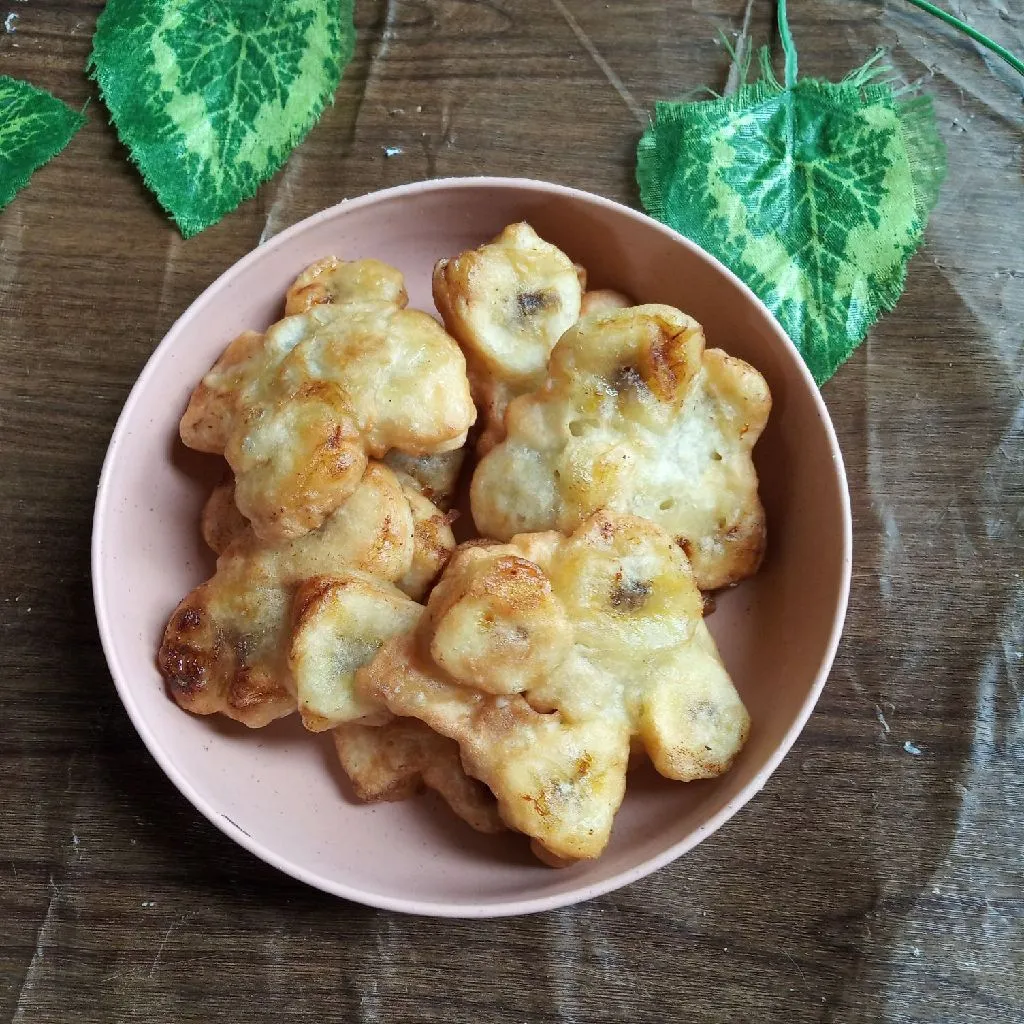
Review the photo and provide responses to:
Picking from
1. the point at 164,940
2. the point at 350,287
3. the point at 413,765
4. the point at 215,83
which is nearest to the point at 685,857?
the point at 413,765

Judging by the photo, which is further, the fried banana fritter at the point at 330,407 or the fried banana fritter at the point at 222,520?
the fried banana fritter at the point at 222,520

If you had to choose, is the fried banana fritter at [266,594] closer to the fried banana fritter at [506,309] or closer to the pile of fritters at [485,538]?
the pile of fritters at [485,538]

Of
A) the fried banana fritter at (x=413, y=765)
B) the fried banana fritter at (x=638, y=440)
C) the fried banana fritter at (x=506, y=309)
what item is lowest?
the fried banana fritter at (x=413, y=765)

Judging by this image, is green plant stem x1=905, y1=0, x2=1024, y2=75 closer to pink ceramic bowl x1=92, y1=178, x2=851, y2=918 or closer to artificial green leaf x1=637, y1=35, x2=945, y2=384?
artificial green leaf x1=637, y1=35, x2=945, y2=384

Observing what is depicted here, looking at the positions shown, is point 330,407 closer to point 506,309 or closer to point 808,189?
point 506,309

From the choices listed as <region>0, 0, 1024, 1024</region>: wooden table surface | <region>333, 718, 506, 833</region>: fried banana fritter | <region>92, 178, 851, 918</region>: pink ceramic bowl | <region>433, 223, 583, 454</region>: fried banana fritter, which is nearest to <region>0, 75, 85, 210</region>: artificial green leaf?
<region>0, 0, 1024, 1024</region>: wooden table surface

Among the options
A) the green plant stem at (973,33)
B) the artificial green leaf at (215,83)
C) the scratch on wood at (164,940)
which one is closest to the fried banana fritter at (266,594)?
the scratch on wood at (164,940)
